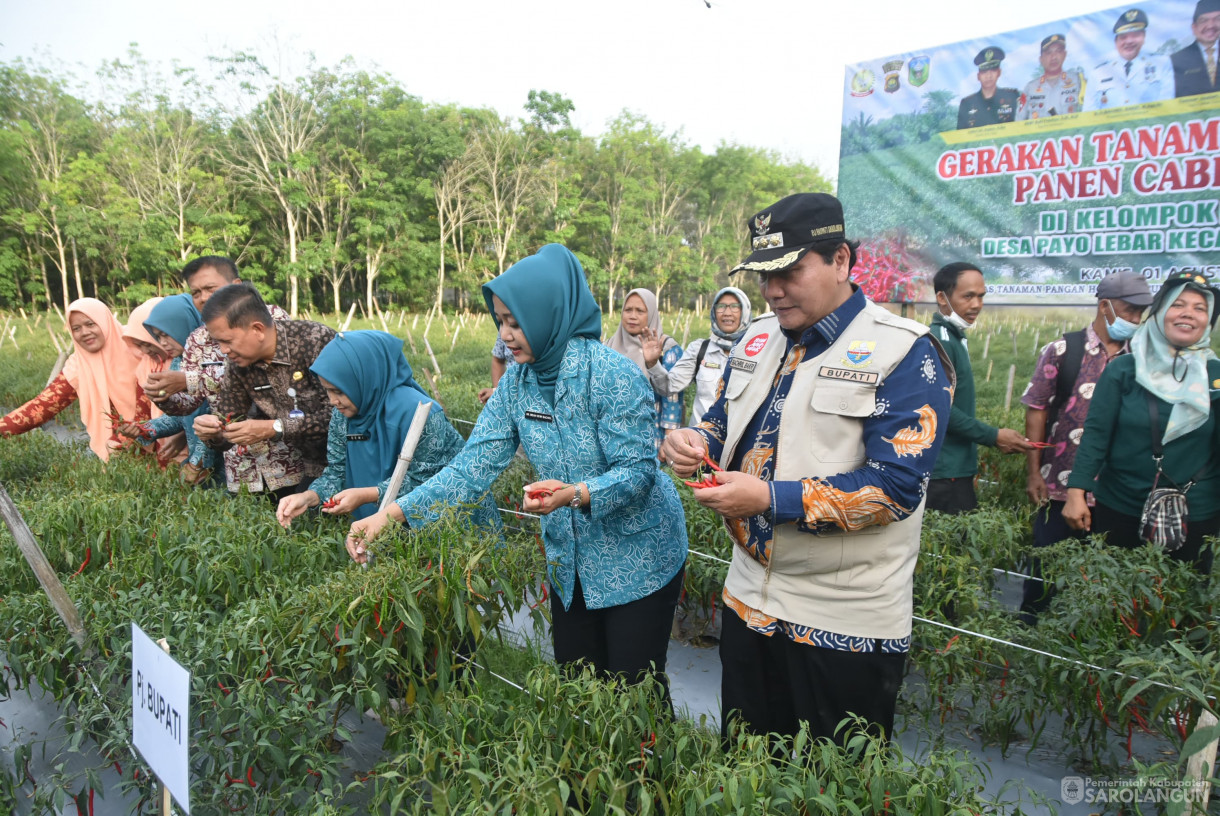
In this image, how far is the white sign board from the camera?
1.33 metres

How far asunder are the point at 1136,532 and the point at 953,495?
0.76 meters

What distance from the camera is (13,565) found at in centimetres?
247

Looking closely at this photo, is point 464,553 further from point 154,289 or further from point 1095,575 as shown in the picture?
point 154,289

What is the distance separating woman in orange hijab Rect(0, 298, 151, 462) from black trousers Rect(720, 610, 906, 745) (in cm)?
397

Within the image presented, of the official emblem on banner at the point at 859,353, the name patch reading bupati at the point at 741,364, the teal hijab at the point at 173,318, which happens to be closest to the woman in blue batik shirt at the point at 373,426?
the name patch reading bupati at the point at 741,364

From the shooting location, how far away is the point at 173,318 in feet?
12.7

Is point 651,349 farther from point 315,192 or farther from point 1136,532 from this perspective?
point 315,192

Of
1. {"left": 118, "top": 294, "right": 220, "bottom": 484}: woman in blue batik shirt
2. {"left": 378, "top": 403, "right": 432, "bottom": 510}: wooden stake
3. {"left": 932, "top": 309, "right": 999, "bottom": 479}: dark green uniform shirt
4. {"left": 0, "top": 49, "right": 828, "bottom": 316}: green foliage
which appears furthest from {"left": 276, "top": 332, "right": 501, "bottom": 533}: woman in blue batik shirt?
{"left": 0, "top": 49, "right": 828, "bottom": 316}: green foliage

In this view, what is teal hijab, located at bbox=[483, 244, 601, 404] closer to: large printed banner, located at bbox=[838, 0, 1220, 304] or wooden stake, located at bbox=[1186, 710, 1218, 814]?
wooden stake, located at bbox=[1186, 710, 1218, 814]

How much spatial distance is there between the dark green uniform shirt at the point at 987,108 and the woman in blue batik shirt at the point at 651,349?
3113 mm

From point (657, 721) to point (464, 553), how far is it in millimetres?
691

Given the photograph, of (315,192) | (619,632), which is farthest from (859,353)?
(315,192)

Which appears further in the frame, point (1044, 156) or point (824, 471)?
point (1044, 156)

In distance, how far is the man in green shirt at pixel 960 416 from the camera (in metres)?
3.19
